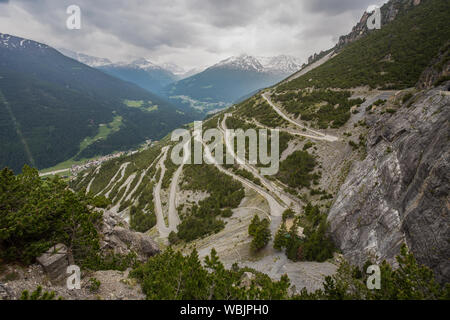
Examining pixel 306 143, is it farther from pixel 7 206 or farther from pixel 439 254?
pixel 7 206

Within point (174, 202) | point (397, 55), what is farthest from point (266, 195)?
point (397, 55)

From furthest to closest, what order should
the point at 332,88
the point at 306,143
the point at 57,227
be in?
the point at 332,88 < the point at 306,143 < the point at 57,227

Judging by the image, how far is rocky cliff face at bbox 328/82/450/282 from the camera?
12.6 m

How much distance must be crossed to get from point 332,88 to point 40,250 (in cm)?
7158

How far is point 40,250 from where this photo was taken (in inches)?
456

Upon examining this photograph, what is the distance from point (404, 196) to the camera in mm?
16516

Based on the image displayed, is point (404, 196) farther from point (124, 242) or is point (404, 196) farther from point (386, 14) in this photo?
point (386, 14)

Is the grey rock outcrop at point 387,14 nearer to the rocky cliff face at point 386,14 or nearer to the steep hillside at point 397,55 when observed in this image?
the rocky cliff face at point 386,14

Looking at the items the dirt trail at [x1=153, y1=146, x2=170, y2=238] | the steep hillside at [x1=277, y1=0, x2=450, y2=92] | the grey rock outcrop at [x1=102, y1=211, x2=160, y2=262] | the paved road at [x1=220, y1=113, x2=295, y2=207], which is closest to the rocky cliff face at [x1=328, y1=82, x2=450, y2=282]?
the paved road at [x1=220, y1=113, x2=295, y2=207]

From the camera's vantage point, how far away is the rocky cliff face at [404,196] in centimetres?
1259


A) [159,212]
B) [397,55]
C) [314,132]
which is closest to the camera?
[314,132]

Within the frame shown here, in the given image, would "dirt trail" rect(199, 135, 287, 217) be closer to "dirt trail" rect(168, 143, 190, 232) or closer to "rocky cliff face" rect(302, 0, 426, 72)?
"dirt trail" rect(168, 143, 190, 232)

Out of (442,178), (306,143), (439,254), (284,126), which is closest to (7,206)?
(439,254)
